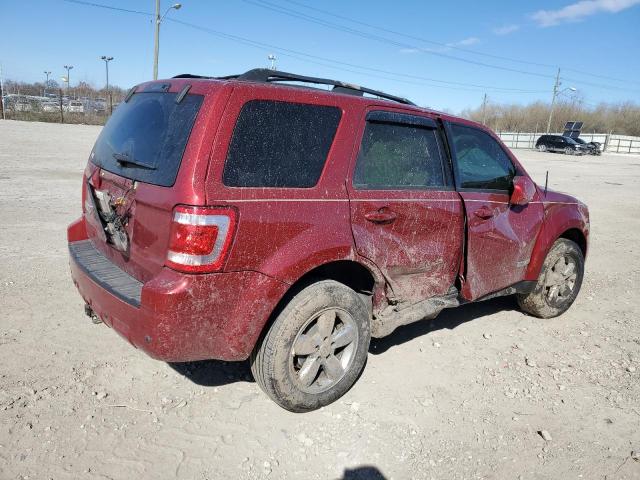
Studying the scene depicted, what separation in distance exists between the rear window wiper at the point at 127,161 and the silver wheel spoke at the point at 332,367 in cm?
152

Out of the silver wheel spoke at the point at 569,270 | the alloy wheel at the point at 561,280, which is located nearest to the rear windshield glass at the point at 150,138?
the alloy wheel at the point at 561,280

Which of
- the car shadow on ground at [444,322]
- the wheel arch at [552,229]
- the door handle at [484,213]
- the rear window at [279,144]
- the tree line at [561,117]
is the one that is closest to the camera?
the rear window at [279,144]

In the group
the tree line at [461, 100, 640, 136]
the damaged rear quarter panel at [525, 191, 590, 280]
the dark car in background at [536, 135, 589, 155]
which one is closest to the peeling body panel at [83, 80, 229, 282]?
the damaged rear quarter panel at [525, 191, 590, 280]

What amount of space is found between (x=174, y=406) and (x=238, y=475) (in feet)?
2.34

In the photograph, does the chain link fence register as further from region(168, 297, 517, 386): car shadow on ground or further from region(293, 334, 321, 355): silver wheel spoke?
region(293, 334, 321, 355): silver wheel spoke

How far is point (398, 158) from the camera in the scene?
128 inches

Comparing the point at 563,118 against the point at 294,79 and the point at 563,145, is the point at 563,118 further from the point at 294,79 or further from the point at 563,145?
the point at 294,79

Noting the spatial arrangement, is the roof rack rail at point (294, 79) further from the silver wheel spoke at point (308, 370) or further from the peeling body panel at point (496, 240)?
the silver wheel spoke at point (308, 370)

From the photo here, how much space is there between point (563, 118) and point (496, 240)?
281 ft

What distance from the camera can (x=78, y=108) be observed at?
116 feet

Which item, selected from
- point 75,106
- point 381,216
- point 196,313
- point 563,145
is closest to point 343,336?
point 381,216

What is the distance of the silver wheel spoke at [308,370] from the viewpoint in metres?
2.91

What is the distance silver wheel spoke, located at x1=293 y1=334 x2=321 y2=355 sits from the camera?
2859 mm

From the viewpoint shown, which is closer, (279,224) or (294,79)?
(279,224)
